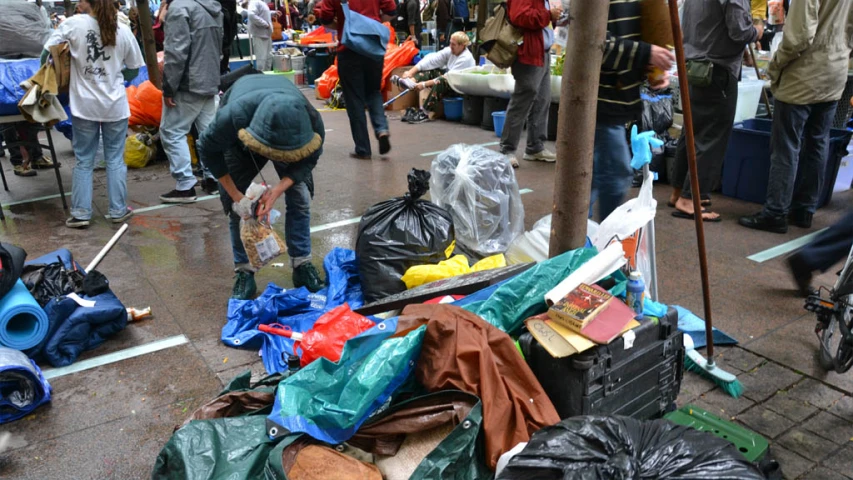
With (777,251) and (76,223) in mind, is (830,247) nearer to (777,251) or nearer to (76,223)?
(777,251)

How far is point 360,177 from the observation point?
22.7ft

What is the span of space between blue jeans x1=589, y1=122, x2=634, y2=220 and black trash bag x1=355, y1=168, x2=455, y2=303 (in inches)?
36.7

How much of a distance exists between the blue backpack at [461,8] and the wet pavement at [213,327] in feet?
25.3

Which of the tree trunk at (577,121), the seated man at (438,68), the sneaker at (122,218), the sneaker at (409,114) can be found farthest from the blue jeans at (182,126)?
the tree trunk at (577,121)

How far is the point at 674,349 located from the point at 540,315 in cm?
58

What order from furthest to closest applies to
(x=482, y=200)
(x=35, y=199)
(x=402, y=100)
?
(x=402, y=100)
(x=35, y=199)
(x=482, y=200)

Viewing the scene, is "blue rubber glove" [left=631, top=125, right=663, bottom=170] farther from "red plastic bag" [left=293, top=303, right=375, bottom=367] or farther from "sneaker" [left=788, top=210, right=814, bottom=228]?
"sneaker" [left=788, top=210, right=814, bottom=228]

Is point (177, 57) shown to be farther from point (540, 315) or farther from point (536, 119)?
point (540, 315)

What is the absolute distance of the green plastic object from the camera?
2598mm

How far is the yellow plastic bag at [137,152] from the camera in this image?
7.66 m

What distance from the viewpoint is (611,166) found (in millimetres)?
3949

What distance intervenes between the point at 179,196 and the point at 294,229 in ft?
8.81

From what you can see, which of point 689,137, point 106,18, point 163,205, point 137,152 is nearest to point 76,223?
point 163,205

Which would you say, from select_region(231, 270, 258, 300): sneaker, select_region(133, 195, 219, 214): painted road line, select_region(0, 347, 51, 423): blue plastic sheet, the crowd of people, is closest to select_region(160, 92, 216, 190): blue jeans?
the crowd of people
